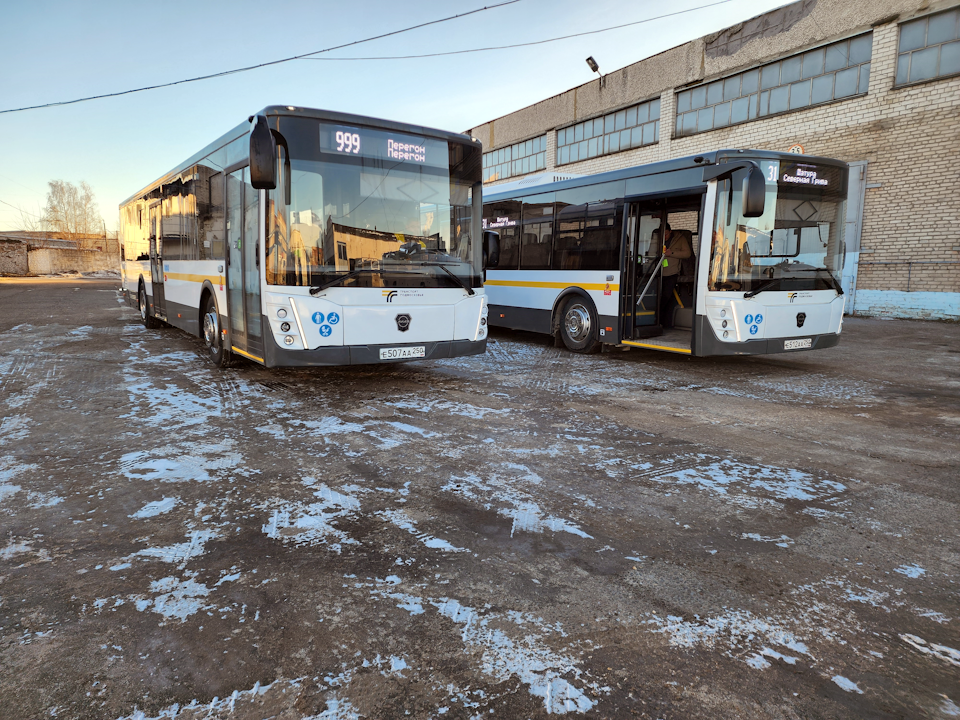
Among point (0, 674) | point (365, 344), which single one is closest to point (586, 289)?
point (365, 344)

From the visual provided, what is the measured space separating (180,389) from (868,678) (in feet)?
22.4

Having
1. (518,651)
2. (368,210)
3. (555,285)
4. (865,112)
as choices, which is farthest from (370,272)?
(865,112)

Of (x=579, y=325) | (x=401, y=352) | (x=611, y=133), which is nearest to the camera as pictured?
(x=401, y=352)

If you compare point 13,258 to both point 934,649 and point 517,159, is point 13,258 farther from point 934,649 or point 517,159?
point 934,649

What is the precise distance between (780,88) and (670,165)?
14.3 metres

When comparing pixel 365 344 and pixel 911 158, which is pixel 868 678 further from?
pixel 911 158

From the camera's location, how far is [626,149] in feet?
84.7

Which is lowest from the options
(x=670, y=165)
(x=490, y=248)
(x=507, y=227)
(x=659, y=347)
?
(x=659, y=347)

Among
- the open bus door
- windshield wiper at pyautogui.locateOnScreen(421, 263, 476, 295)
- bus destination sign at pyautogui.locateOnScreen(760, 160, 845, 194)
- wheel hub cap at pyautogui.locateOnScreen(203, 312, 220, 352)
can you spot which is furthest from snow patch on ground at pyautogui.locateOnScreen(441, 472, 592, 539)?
bus destination sign at pyautogui.locateOnScreen(760, 160, 845, 194)

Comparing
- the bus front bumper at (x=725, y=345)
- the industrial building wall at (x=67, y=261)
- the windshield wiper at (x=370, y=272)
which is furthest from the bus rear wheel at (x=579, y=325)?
the industrial building wall at (x=67, y=261)

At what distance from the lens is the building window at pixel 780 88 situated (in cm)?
1809

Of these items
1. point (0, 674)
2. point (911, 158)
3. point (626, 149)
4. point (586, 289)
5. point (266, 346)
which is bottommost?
point (0, 674)

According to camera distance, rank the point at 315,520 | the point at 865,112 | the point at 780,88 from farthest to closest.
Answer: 1. the point at 780,88
2. the point at 865,112
3. the point at 315,520

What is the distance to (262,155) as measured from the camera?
599 cm
